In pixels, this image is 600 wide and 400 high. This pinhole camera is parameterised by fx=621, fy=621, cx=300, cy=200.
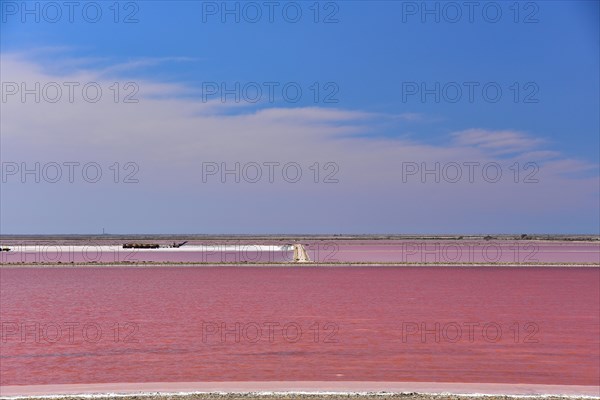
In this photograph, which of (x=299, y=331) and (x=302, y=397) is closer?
(x=302, y=397)

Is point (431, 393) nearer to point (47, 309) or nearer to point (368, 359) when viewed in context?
point (368, 359)

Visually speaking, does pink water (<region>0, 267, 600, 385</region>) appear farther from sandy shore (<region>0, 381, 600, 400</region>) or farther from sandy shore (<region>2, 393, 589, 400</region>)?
sandy shore (<region>2, 393, 589, 400</region>)

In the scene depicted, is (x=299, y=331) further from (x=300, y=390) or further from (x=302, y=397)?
(x=302, y=397)

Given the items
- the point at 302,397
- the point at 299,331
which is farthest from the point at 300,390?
the point at 299,331

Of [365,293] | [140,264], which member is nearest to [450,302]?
[365,293]

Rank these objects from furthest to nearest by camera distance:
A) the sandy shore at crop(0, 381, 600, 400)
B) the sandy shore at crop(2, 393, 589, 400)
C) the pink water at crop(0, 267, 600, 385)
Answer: the pink water at crop(0, 267, 600, 385), the sandy shore at crop(0, 381, 600, 400), the sandy shore at crop(2, 393, 589, 400)

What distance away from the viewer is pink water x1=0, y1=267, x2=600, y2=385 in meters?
13.4

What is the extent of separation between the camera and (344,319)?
20.2 meters

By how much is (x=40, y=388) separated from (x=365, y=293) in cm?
1751

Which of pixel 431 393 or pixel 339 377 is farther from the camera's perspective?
pixel 339 377

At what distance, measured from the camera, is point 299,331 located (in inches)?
707

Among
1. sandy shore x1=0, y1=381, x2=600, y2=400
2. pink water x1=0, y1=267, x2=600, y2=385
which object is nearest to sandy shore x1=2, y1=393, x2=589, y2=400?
sandy shore x1=0, y1=381, x2=600, y2=400

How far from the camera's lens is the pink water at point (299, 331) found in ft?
44.1

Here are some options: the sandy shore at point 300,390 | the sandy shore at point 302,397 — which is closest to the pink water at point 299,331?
the sandy shore at point 300,390
